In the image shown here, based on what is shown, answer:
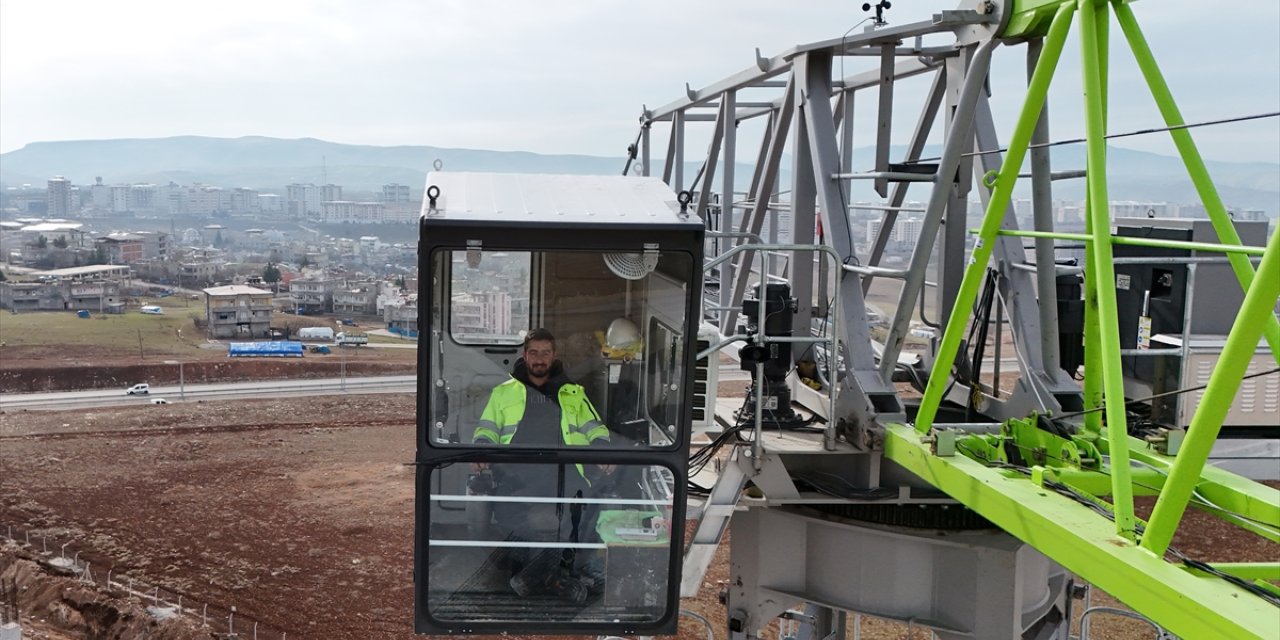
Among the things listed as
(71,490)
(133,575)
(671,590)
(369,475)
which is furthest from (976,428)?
(71,490)

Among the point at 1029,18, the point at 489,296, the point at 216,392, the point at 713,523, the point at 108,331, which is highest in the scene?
the point at 1029,18

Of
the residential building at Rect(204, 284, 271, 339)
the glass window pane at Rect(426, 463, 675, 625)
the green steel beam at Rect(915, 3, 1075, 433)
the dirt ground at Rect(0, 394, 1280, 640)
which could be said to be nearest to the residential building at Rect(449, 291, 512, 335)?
the glass window pane at Rect(426, 463, 675, 625)

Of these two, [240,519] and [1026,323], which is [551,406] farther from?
[240,519]

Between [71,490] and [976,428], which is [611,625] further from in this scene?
[71,490]

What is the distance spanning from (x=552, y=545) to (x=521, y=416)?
2.76 feet

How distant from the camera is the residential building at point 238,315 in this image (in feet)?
282

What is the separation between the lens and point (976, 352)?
9445 millimetres

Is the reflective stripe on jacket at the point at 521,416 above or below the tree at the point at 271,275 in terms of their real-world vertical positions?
above

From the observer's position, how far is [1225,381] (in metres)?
4.48

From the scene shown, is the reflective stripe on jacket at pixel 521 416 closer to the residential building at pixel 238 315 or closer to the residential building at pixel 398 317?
the residential building at pixel 238 315

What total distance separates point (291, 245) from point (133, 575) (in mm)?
155691

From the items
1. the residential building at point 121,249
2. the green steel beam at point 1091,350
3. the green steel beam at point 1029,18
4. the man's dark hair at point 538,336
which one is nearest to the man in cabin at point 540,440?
the man's dark hair at point 538,336

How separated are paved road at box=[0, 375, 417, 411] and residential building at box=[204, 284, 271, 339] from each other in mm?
23304

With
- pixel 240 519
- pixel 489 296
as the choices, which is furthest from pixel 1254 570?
pixel 240 519
